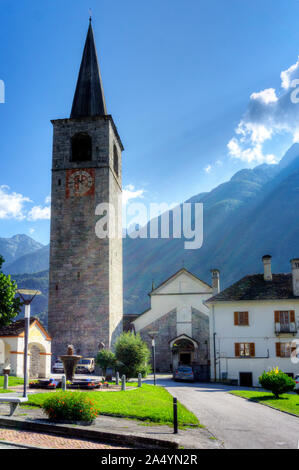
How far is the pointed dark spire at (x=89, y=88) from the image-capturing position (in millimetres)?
48562

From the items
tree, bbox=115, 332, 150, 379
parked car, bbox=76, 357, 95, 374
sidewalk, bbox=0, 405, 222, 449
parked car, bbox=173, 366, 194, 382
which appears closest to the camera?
sidewalk, bbox=0, 405, 222, 449

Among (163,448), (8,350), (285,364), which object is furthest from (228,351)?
(163,448)

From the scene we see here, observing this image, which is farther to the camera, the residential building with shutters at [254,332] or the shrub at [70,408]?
the residential building with shutters at [254,332]

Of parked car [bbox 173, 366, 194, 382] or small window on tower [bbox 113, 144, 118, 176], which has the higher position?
small window on tower [bbox 113, 144, 118, 176]

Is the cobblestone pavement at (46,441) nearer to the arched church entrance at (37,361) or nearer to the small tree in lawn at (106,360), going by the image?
the small tree in lawn at (106,360)

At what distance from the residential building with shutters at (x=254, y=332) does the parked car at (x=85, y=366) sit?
11.1 metres

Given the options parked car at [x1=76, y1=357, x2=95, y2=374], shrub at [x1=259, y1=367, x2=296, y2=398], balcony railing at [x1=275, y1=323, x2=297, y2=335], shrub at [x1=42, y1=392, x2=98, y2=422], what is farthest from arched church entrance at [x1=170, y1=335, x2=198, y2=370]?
shrub at [x1=42, y1=392, x2=98, y2=422]

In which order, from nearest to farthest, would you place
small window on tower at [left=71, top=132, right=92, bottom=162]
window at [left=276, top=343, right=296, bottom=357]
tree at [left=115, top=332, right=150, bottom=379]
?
tree at [left=115, top=332, right=150, bottom=379] < window at [left=276, top=343, right=296, bottom=357] < small window on tower at [left=71, top=132, right=92, bottom=162]

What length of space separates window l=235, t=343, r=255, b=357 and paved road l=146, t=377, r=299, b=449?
14.8m

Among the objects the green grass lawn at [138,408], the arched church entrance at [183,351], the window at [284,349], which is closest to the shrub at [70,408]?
the green grass lawn at [138,408]

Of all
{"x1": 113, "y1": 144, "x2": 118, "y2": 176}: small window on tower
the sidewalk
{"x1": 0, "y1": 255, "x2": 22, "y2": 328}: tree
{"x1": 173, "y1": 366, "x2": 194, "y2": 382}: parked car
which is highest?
{"x1": 113, "y1": 144, "x2": 118, "y2": 176}: small window on tower

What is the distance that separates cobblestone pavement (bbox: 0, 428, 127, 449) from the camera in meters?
10.3

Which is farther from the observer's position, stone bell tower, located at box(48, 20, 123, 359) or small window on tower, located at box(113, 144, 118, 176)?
Answer: small window on tower, located at box(113, 144, 118, 176)

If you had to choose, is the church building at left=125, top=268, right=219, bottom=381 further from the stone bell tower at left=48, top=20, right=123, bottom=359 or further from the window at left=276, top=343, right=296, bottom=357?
the window at left=276, top=343, right=296, bottom=357
